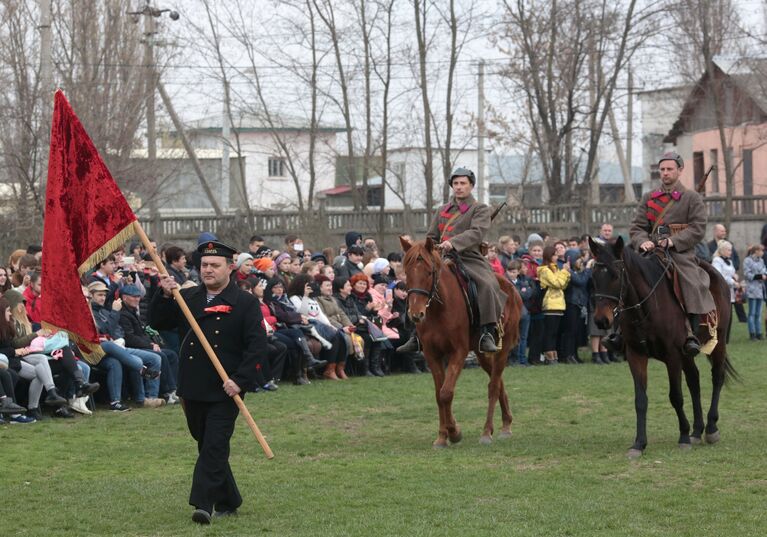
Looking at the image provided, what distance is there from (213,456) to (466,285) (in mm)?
4864

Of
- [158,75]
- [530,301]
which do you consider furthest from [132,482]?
[158,75]

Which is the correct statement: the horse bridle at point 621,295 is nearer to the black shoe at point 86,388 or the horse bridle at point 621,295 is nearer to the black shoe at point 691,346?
the black shoe at point 691,346

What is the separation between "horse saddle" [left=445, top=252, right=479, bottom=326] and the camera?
1316cm

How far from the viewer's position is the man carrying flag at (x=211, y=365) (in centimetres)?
898

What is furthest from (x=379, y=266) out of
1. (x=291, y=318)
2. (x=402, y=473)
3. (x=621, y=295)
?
(x=402, y=473)

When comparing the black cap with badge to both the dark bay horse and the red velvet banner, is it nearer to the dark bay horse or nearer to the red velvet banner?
the red velvet banner

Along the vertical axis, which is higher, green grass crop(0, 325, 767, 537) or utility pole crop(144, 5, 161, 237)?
utility pole crop(144, 5, 161, 237)

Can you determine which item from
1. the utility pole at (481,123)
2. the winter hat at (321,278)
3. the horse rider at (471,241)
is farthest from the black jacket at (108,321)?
the utility pole at (481,123)

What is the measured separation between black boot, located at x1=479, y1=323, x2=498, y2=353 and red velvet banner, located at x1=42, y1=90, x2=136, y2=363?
4771mm

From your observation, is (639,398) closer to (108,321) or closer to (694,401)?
(694,401)

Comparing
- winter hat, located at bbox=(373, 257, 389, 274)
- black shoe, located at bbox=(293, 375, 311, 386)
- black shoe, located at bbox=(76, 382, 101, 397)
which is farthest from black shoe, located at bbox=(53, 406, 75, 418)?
winter hat, located at bbox=(373, 257, 389, 274)

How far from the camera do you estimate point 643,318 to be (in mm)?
12273

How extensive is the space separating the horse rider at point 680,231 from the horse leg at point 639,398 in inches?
20.2

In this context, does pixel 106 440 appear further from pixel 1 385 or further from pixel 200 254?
pixel 200 254
